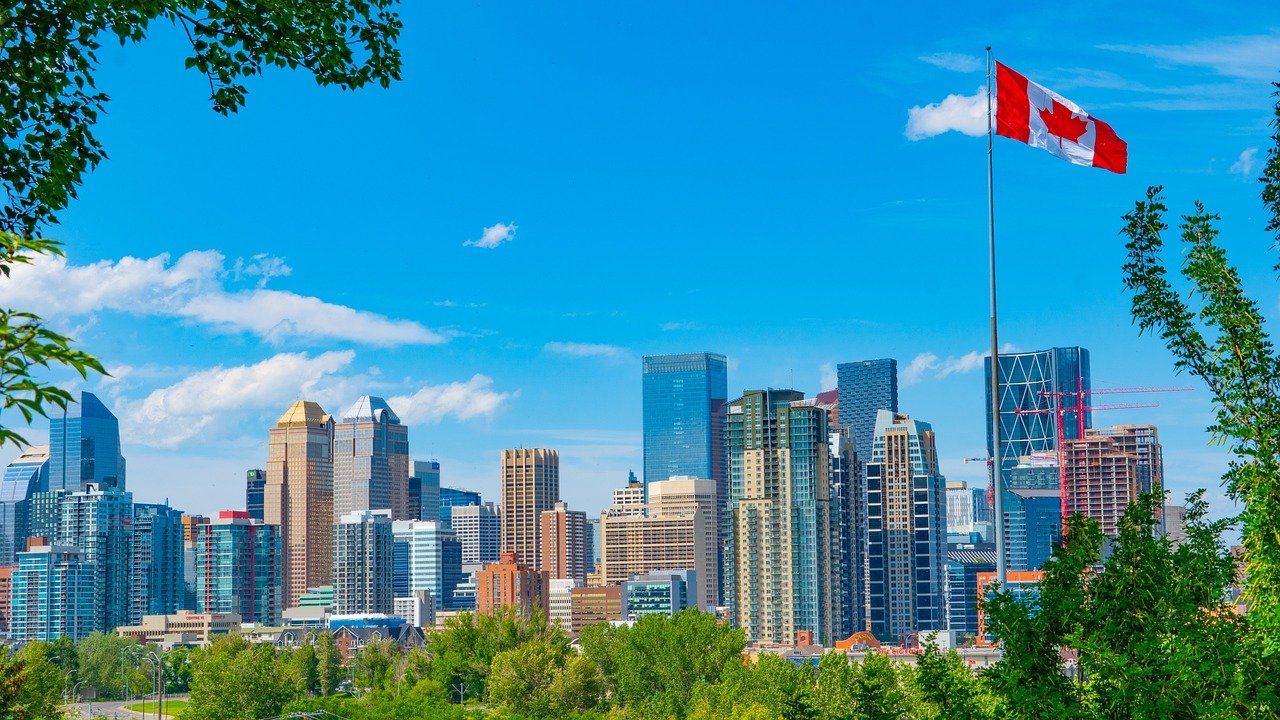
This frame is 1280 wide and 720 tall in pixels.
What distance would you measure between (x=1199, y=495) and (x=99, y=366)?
14610mm

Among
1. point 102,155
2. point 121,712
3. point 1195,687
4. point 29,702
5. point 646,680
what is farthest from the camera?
point 121,712

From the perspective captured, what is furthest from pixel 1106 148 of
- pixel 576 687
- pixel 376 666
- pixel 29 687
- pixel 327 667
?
pixel 327 667

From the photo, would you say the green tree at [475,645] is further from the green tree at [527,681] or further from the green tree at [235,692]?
the green tree at [235,692]

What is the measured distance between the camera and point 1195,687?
16391mm

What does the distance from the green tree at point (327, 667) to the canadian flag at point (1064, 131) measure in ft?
544

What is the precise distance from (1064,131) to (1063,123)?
17 cm

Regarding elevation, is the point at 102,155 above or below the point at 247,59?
below

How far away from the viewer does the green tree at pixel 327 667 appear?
7323 inches

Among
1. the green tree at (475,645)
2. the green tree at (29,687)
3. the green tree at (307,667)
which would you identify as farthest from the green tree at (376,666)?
the green tree at (29,687)

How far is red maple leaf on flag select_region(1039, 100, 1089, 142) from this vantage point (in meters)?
31.8

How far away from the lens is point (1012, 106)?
103 ft

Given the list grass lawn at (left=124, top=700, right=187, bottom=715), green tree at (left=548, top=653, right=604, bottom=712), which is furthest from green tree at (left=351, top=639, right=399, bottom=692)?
green tree at (left=548, top=653, right=604, bottom=712)

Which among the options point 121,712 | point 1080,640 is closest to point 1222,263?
point 1080,640

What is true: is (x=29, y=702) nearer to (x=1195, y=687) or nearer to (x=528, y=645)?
(x=528, y=645)
